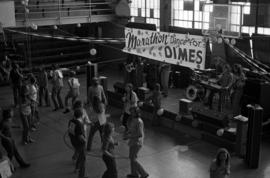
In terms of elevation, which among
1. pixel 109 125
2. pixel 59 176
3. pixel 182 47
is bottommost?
pixel 59 176

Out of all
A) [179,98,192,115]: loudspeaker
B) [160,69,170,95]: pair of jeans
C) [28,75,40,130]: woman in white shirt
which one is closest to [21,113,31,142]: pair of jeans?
[28,75,40,130]: woman in white shirt

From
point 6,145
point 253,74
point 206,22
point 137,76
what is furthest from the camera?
point 206,22

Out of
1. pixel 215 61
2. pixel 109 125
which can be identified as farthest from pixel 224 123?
pixel 215 61

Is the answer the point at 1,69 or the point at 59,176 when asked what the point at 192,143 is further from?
the point at 1,69

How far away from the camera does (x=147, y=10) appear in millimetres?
Result: 21859

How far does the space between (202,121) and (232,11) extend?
665 centimetres

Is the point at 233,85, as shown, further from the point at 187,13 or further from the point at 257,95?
the point at 187,13

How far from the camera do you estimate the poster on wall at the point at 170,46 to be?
11.0 m

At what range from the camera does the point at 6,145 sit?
923 centimetres

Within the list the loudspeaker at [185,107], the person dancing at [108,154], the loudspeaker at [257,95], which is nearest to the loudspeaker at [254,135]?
the loudspeaker at [257,95]

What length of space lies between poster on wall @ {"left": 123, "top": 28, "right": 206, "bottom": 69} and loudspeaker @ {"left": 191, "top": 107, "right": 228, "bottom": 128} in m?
1.71

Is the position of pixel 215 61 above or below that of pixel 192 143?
above

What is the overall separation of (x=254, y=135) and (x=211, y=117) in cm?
214

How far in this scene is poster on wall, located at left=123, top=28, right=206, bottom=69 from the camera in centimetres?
1105
